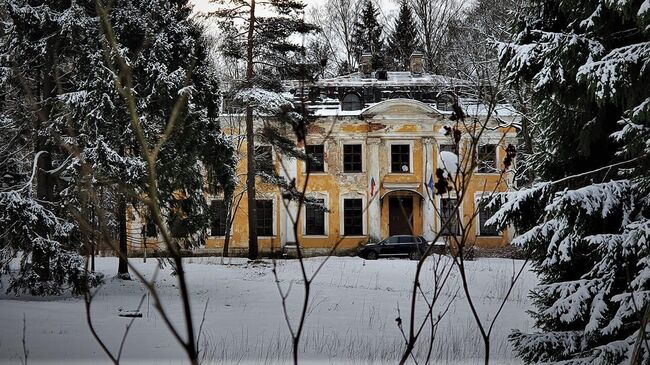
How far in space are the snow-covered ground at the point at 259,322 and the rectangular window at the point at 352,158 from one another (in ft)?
38.4

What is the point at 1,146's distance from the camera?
11.4 m

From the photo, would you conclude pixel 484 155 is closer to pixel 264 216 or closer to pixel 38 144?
pixel 38 144

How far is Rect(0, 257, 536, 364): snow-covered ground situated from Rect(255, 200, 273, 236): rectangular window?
11.5 m

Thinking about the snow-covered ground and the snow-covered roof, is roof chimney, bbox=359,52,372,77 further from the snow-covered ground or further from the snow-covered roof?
the snow-covered ground

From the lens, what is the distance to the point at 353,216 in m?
26.3

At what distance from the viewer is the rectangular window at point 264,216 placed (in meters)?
26.7

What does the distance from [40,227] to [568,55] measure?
878 cm

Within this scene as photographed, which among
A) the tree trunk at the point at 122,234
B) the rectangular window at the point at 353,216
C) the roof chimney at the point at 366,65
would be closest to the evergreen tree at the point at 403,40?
the roof chimney at the point at 366,65

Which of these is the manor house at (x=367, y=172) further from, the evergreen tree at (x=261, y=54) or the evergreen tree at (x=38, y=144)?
the evergreen tree at (x=38, y=144)

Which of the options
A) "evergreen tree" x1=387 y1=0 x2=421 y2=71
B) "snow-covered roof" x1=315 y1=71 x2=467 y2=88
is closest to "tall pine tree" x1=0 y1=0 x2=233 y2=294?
"snow-covered roof" x1=315 y1=71 x2=467 y2=88

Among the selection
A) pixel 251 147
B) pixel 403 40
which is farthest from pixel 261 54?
pixel 403 40

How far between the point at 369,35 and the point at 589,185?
104ft

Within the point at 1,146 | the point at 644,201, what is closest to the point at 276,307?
the point at 1,146

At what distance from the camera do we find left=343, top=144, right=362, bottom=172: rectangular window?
26.5 m
